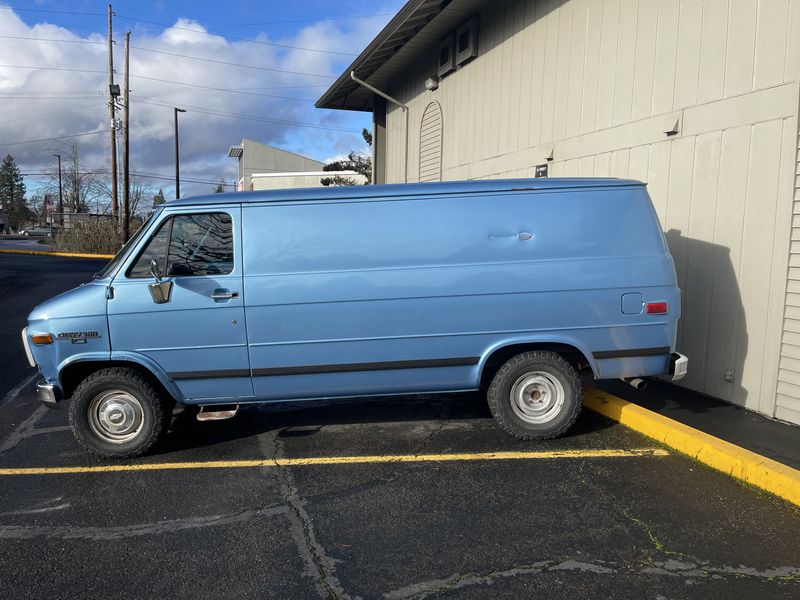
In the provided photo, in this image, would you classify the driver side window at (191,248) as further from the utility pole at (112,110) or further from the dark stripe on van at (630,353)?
the utility pole at (112,110)

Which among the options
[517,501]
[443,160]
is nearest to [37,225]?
[443,160]

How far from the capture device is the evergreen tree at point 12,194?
99.9 m

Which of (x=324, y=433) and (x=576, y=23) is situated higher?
(x=576, y=23)

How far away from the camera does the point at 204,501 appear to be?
4113mm

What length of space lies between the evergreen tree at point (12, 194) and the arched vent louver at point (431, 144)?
4194 inches

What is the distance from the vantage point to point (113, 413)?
4801mm

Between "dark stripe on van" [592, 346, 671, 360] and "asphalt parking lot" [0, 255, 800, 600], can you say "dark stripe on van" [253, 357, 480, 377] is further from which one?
"dark stripe on van" [592, 346, 671, 360]

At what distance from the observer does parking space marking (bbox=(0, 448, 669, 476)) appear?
15.4 ft

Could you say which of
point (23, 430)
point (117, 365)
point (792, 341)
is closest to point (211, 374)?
point (117, 365)

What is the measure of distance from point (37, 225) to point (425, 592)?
119171mm

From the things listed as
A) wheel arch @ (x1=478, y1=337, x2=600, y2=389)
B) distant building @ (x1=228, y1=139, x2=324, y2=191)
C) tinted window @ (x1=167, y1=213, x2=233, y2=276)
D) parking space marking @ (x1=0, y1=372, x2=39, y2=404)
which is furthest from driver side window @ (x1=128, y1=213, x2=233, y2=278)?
distant building @ (x1=228, y1=139, x2=324, y2=191)

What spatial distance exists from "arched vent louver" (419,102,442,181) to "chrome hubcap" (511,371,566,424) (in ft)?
25.2

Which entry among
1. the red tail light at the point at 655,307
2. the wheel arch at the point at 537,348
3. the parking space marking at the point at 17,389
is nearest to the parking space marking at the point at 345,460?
the wheel arch at the point at 537,348

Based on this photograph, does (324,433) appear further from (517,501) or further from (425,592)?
(425,592)
